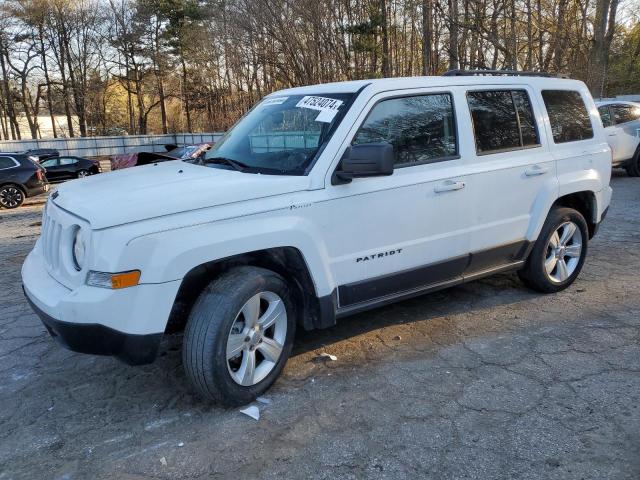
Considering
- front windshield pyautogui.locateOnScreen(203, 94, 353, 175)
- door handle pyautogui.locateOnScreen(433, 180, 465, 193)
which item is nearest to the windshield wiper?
front windshield pyautogui.locateOnScreen(203, 94, 353, 175)

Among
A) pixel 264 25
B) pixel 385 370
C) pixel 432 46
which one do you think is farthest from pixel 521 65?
pixel 385 370

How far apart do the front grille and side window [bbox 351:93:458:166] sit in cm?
192

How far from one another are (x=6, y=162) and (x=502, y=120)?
14.3 metres

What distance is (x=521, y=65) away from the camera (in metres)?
26.4

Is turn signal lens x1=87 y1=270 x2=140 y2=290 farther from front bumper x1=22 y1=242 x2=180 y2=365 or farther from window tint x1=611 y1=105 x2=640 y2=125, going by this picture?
window tint x1=611 y1=105 x2=640 y2=125

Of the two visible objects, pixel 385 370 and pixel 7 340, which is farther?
pixel 7 340

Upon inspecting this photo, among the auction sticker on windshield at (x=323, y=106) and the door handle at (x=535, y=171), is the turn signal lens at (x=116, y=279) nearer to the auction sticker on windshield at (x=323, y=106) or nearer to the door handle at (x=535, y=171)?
the auction sticker on windshield at (x=323, y=106)

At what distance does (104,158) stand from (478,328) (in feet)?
122

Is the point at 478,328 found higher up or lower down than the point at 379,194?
lower down

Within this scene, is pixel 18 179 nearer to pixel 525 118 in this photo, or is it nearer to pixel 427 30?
pixel 525 118

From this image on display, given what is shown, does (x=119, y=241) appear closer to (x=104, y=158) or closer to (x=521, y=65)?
(x=521, y=65)

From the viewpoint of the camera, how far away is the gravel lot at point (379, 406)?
8.81 ft

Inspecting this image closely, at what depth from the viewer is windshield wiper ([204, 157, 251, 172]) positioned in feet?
11.9

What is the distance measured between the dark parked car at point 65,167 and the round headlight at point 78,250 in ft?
62.2
